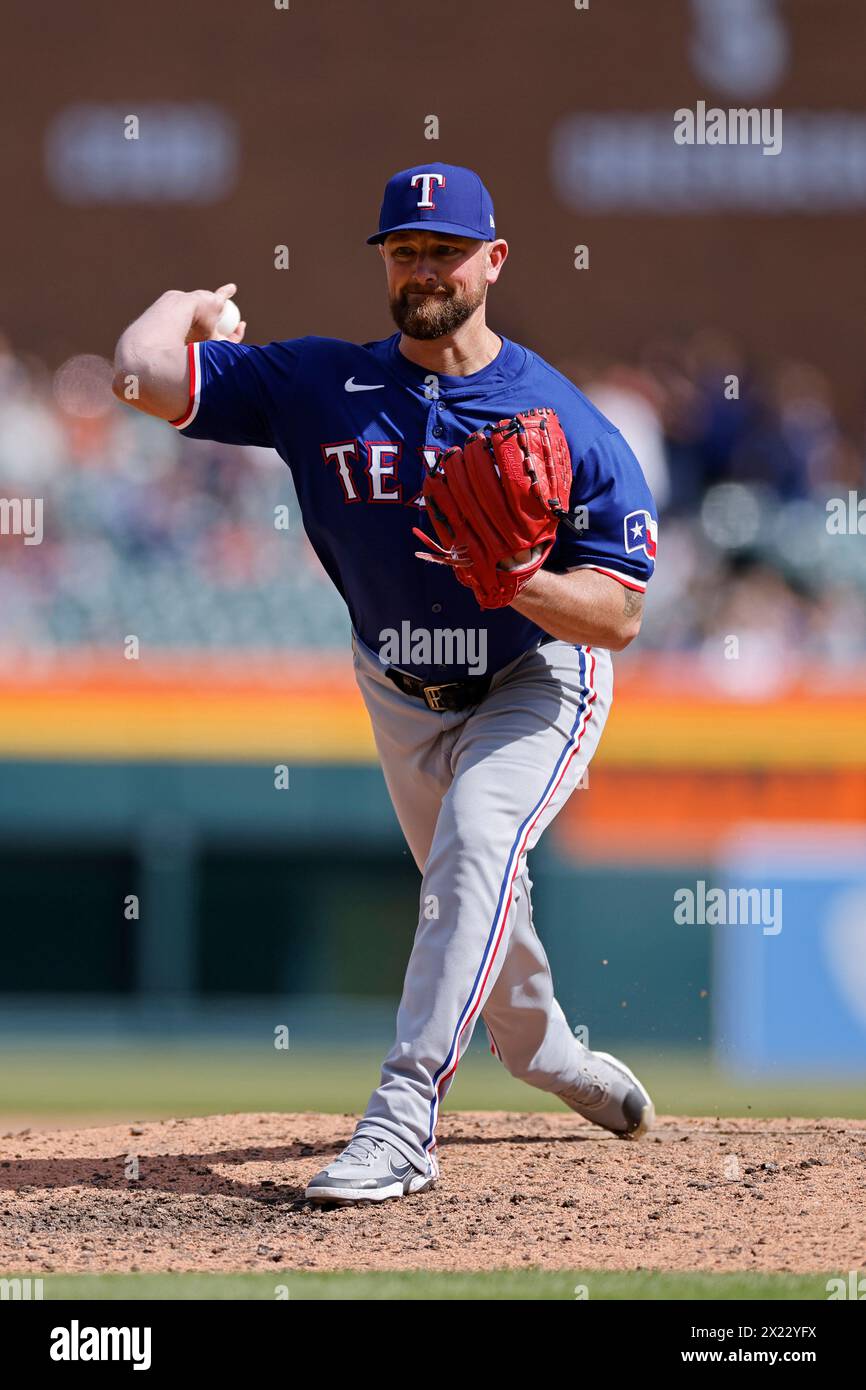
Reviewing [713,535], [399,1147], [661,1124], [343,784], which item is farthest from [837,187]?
[399,1147]

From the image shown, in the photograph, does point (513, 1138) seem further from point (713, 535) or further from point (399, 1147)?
point (713, 535)

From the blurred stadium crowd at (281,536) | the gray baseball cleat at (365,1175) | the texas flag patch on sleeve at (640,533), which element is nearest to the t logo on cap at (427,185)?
the texas flag patch on sleeve at (640,533)

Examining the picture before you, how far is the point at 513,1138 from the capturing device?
14.4ft

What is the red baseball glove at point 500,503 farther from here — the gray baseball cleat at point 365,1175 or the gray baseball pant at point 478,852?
the gray baseball cleat at point 365,1175

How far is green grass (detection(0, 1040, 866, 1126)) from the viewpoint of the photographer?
21.2 ft

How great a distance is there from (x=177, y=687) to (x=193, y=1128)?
3485 millimetres

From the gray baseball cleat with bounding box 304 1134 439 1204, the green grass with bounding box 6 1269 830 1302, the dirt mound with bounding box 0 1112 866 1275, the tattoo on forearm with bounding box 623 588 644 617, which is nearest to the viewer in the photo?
the green grass with bounding box 6 1269 830 1302

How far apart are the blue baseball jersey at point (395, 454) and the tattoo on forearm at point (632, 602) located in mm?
14

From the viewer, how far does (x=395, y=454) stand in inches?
143
